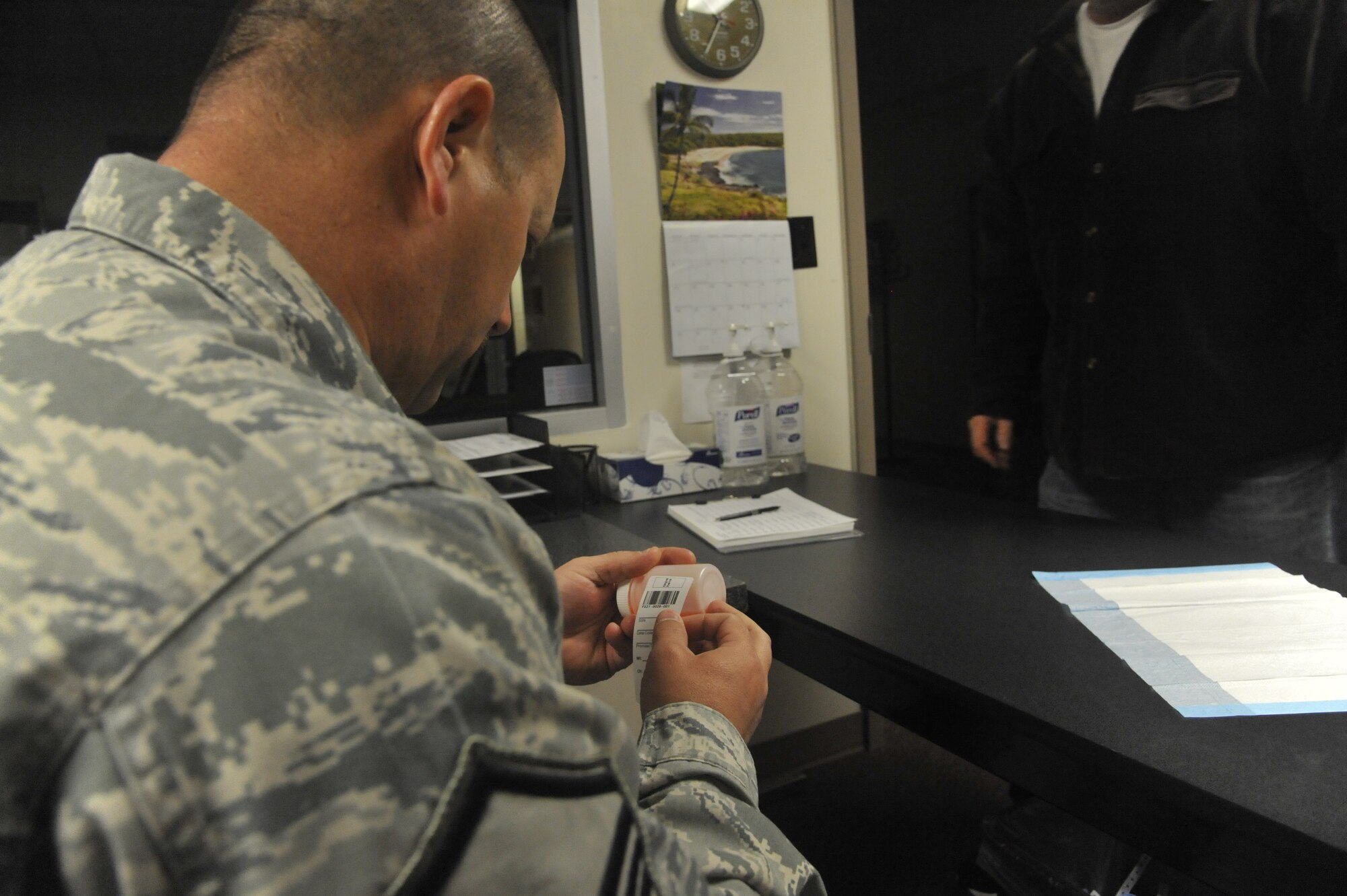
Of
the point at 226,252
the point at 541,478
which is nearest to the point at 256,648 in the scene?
the point at 226,252

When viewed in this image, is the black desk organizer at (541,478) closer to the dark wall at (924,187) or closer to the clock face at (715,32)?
the clock face at (715,32)

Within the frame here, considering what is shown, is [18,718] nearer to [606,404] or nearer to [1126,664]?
[1126,664]

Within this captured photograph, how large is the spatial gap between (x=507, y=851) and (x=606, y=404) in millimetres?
1525

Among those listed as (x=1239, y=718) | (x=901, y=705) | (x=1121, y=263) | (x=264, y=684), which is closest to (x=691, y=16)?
(x=1121, y=263)

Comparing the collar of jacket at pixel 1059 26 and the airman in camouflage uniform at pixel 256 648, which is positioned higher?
the collar of jacket at pixel 1059 26

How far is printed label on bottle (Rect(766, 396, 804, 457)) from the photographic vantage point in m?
1.79

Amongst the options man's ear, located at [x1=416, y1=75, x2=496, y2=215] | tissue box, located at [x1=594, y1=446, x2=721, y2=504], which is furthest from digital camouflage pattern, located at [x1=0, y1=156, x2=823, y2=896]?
tissue box, located at [x1=594, y1=446, x2=721, y2=504]

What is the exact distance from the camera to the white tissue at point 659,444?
1687 millimetres

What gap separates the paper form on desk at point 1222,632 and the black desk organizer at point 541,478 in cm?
83

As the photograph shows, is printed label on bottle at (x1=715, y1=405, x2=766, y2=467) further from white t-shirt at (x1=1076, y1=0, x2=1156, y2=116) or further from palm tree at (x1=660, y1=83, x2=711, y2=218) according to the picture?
white t-shirt at (x1=1076, y1=0, x2=1156, y2=116)

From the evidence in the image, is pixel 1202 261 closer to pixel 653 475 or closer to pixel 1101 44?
pixel 1101 44

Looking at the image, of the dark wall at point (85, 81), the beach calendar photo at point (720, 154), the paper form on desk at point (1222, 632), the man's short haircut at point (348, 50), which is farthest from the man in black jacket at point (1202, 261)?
the dark wall at point (85, 81)

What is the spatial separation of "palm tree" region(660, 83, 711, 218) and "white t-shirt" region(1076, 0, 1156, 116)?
29.8 inches

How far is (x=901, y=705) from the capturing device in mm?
893
